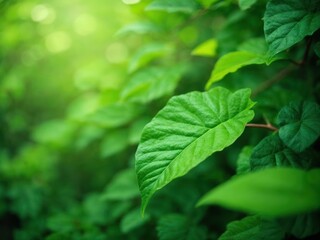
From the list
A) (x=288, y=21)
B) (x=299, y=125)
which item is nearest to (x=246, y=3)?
(x=288, y=21)

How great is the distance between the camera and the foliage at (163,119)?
90cm

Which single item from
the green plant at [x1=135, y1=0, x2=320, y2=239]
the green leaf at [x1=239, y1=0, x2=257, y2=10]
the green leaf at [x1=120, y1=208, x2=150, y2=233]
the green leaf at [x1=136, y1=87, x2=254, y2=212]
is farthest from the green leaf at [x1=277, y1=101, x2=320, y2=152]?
the green leaf at [x1=120, y1=208, x2=150, y2=233]

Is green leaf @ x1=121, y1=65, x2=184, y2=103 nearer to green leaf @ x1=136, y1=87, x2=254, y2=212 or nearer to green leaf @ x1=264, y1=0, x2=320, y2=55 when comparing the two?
green leaf @ x1=136, y1=87, x2=254, y2=212

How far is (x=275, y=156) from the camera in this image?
3.11ft

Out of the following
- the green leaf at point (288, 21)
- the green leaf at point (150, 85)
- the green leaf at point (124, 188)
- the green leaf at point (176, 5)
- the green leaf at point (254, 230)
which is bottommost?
the green leaf at point (124, 188)

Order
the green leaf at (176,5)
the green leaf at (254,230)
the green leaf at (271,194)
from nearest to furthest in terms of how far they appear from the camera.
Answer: the green leaf at (271,194)
the green leaf at (254,230)
the green leaf at (176,5)

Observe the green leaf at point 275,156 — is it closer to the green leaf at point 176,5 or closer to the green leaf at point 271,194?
the green leaf at point 271,194

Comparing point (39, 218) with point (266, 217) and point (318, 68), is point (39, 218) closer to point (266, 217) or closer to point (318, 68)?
point (266, 217)

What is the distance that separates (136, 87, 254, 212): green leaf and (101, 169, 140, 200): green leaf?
78 centimetres

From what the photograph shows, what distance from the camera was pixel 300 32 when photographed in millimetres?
931

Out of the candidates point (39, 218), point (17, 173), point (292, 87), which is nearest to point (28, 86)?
point (17, 173)

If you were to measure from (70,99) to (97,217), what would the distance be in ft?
4.51

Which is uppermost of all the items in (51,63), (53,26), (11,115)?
(53,26)

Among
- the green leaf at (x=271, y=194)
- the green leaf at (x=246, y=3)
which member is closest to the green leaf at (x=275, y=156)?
the green leaf at (x=271, y=194)
